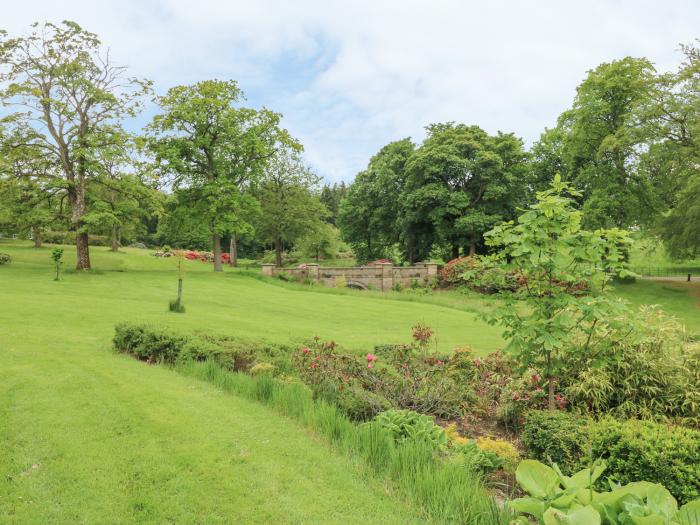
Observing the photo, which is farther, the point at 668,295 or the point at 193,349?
the point at 668,295

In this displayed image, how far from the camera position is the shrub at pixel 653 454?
11.8ft

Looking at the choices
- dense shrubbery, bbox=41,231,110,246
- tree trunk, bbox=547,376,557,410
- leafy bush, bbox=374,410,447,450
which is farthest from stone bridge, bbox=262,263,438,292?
leafy bush, bbox=374,410,447,450

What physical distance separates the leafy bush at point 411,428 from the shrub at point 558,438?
0.92 metres

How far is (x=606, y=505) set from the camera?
238 centimetres

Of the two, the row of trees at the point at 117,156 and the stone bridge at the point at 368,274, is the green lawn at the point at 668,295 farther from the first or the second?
the row of trees at the point at 117,156

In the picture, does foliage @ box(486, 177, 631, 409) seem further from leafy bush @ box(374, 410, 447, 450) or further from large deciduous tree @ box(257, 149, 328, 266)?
large deciduous tree @ box(257, 149, 328, 266)

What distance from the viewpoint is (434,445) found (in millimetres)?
4398

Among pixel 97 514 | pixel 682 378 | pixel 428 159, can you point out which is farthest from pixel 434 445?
pixel 428 159

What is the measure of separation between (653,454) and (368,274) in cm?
2842

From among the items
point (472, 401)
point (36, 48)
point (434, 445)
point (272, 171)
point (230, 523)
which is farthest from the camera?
point (272, 171)

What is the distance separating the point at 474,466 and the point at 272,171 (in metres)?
42.1

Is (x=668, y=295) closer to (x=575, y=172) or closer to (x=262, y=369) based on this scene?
(x=575, y=172)

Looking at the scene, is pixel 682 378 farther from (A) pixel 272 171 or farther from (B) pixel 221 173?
(A) pixel 272 171

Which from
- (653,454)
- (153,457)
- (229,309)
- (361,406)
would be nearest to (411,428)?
(361,406)
